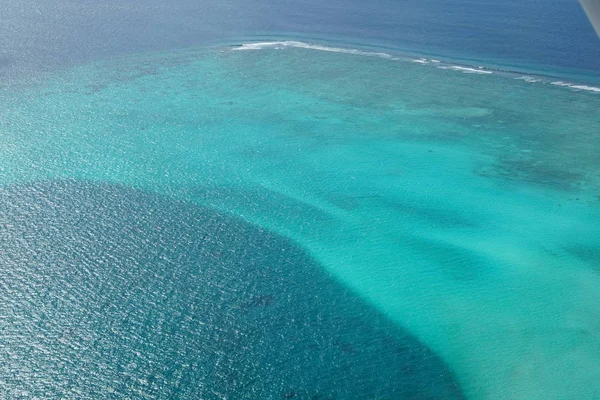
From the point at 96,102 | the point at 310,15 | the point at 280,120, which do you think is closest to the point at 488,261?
the point at 280,120

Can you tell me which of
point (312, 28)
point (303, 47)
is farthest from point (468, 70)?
point (312, 28)

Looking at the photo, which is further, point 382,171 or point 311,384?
point 382,171

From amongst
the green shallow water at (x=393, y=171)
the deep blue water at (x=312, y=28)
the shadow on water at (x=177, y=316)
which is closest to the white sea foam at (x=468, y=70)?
the green shallow water at (x=393, y=171)

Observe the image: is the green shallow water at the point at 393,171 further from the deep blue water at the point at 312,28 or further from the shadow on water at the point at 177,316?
the deep blue water at the point at 312,28

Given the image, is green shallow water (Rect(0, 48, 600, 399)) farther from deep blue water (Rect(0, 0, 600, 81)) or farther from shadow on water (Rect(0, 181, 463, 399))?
deep blue water (Rect(0, 0, 600, 81))

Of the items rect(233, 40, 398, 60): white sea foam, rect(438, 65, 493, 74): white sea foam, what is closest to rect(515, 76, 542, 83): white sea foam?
rect(438, 65, 493, 74): white sea foam

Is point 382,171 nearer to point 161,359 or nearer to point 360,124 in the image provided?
point 360,124
